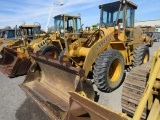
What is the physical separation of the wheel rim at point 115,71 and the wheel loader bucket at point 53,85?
174 centimetres

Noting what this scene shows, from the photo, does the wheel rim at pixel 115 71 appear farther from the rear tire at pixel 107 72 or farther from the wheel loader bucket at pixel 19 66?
the wheel loader bucket at pixel 19 66

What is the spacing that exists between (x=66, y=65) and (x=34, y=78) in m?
1.90

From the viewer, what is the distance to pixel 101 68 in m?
4.59

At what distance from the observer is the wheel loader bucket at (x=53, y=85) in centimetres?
323

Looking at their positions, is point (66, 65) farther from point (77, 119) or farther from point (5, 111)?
point (5, 111)

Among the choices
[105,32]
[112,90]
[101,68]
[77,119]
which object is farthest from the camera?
[105,32]

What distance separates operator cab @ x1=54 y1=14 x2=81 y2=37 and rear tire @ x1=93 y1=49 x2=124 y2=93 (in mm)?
4926

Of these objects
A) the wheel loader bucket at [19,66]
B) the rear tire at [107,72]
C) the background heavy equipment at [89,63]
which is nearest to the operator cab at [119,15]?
the background heavy equipment at [89,63]

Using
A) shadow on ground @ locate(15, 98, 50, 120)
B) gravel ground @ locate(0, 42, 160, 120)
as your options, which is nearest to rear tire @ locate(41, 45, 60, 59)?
gravel ground @ locate(0, 42, 160, 120)

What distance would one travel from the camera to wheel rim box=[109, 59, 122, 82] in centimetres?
522

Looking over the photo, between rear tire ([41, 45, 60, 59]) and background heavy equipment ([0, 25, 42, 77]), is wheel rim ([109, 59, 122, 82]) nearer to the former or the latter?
background heavy equipment ([0, 25, 42, 77])

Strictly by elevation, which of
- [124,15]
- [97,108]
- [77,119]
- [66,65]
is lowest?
[77,119]

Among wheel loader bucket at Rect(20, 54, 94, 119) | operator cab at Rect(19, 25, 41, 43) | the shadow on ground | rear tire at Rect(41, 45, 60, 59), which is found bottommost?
the shadow on ground

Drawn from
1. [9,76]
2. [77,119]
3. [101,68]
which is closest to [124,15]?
[101,68]
